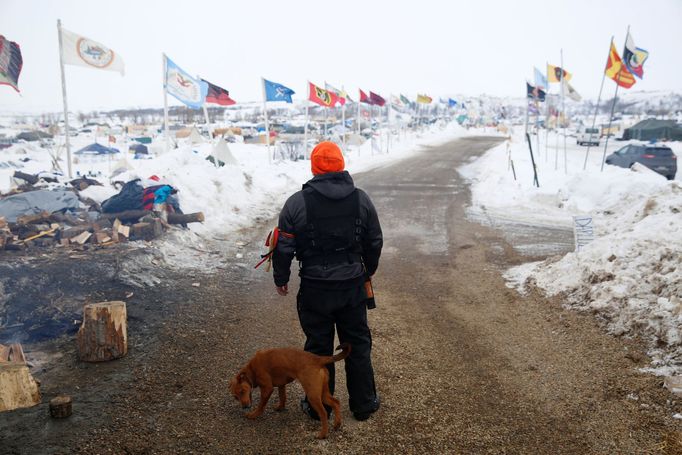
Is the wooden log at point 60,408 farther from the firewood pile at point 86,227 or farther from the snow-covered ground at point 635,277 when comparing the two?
the snow-covered ground at point 635,277

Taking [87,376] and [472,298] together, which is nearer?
[87,376]

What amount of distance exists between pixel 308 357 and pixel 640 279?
162 inches

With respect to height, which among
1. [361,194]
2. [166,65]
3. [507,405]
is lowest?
[507,405]

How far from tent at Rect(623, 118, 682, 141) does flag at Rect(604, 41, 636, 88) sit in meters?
33.1

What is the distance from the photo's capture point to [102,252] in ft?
24.3

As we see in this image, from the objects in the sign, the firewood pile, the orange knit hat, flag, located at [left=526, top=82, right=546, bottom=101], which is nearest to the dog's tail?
the orange knit hat

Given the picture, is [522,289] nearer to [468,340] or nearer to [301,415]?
[468,340]

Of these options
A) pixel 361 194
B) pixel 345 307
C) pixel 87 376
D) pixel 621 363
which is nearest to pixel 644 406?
pixel 621 363

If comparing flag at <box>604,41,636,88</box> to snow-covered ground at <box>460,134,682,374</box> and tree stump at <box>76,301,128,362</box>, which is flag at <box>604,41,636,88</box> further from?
tree stump at <box>76,301,128,362</box>

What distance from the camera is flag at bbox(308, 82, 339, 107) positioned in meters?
21.2

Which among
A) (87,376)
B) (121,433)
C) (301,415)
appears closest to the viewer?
(121,433)

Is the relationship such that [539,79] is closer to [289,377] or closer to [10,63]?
[10,63]

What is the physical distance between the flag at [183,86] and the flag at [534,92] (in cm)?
1571

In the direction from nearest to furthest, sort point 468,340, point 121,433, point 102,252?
1. point 121,433
2. point 468,340
3. point 102,252
